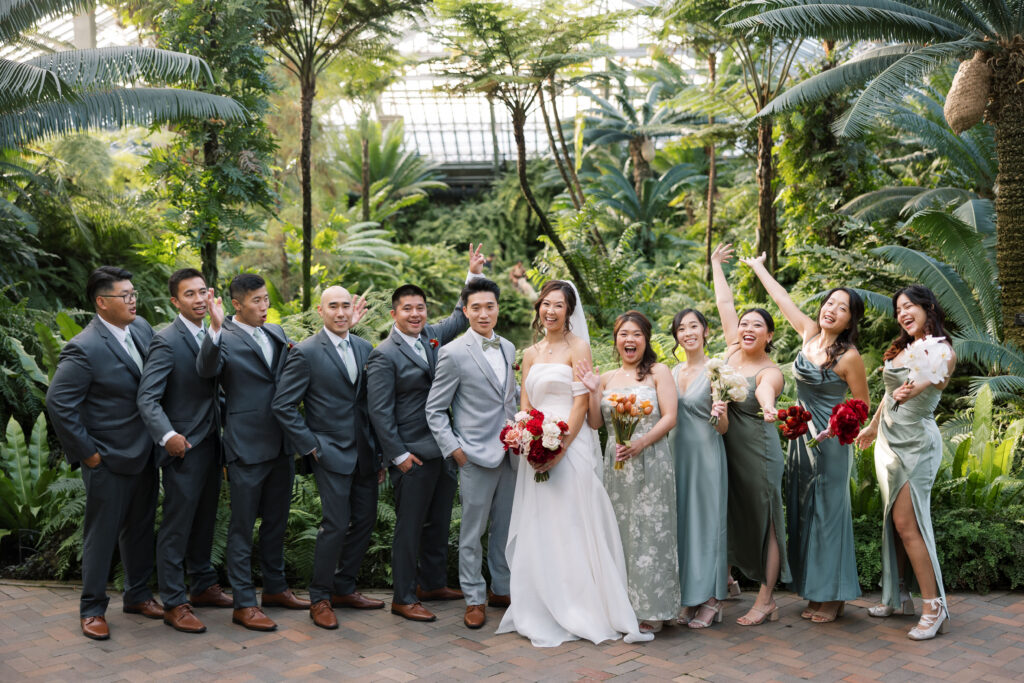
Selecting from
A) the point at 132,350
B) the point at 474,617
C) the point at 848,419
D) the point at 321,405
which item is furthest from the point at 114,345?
the point at 848,419

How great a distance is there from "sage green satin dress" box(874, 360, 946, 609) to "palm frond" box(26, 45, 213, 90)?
6949 mm

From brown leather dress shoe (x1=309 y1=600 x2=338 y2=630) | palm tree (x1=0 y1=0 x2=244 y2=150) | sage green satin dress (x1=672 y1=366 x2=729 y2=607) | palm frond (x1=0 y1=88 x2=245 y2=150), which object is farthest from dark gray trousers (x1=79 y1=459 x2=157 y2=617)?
palm frond (x1=0 y1=88 x2=245 y2=150)

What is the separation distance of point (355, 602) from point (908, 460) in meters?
3.38

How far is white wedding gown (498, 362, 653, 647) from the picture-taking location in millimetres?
4645

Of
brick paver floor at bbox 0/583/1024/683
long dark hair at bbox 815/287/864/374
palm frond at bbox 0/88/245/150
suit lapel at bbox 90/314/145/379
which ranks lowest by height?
brick paver floor at bbox 0/583/1024/683

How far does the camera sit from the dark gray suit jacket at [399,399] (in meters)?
4.90

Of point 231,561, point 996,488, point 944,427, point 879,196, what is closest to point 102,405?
point 231,561

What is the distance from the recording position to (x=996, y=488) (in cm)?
577

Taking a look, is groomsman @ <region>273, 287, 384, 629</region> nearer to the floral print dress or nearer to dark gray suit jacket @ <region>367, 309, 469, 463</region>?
dark gray suit jacket @ <region>367, 309, 469, 463</region>

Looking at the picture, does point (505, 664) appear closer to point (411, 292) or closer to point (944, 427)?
point (411, 292)

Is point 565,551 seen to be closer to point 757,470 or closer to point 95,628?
point 757,470

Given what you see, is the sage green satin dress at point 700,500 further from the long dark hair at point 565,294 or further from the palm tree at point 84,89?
the palm tree at point 84,89

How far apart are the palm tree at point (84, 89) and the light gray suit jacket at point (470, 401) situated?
198 inches

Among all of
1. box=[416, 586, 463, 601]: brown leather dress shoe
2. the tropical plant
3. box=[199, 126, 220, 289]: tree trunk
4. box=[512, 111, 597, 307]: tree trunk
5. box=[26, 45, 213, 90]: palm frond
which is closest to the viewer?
box=[416, 586, 463, 601]: brown leather dress shoe
